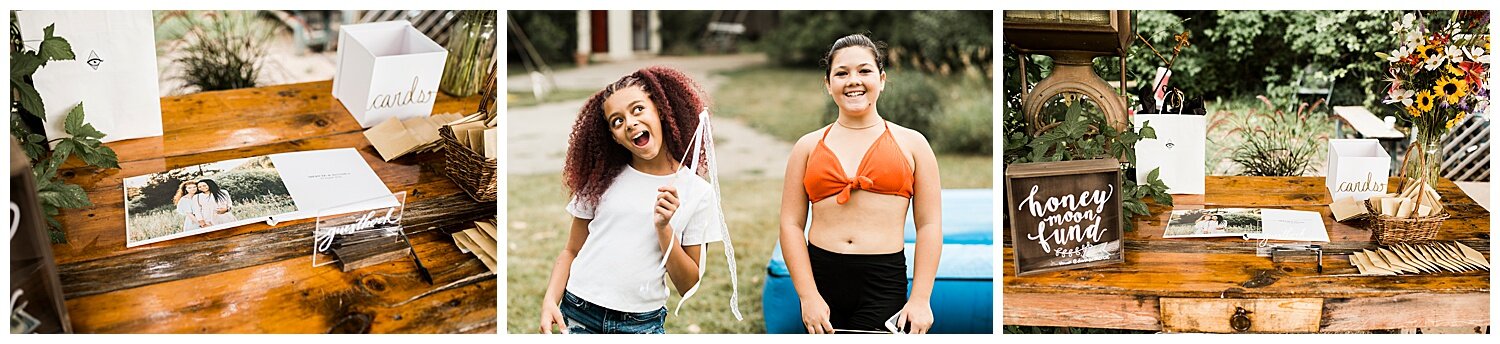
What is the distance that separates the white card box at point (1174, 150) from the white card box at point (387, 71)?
204cm

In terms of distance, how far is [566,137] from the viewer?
23.1 feet

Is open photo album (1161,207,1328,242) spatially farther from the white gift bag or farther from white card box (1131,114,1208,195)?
the white gift bag

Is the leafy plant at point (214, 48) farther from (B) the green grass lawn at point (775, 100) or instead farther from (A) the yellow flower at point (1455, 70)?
(A) the yellow flower at point (1455, 70)

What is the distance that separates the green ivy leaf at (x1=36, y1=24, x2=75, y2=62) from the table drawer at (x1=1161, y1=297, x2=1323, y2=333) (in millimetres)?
2852

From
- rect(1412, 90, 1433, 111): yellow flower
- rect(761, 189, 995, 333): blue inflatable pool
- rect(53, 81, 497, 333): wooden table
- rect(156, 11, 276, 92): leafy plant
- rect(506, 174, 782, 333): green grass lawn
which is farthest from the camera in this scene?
rect(156, 11, 276, 92): leafy plant

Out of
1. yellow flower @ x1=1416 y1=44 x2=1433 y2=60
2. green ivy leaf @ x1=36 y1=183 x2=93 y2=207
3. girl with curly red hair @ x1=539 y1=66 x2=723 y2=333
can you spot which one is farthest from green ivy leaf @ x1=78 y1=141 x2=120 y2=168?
yellow flower @ x1=1416 y1=44 x2=1433 y2=60

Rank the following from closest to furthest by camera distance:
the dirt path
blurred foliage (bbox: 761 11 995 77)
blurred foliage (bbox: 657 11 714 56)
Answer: the dirt path < blurred foliage (bbox: 761 11 995 77) < blurred foliage (bbox: 657 11 714 56)

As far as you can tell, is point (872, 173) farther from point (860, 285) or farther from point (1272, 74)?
point (1272, 74)

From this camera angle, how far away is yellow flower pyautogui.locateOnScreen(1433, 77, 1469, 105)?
3150 mm

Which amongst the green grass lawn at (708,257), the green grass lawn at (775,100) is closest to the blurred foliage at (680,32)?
the green grass lawn at (775,100)

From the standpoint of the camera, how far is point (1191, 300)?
291 centimetres

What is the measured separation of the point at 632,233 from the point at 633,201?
0.08 metres

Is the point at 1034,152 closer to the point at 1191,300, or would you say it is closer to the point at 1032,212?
the point at 1032,212
